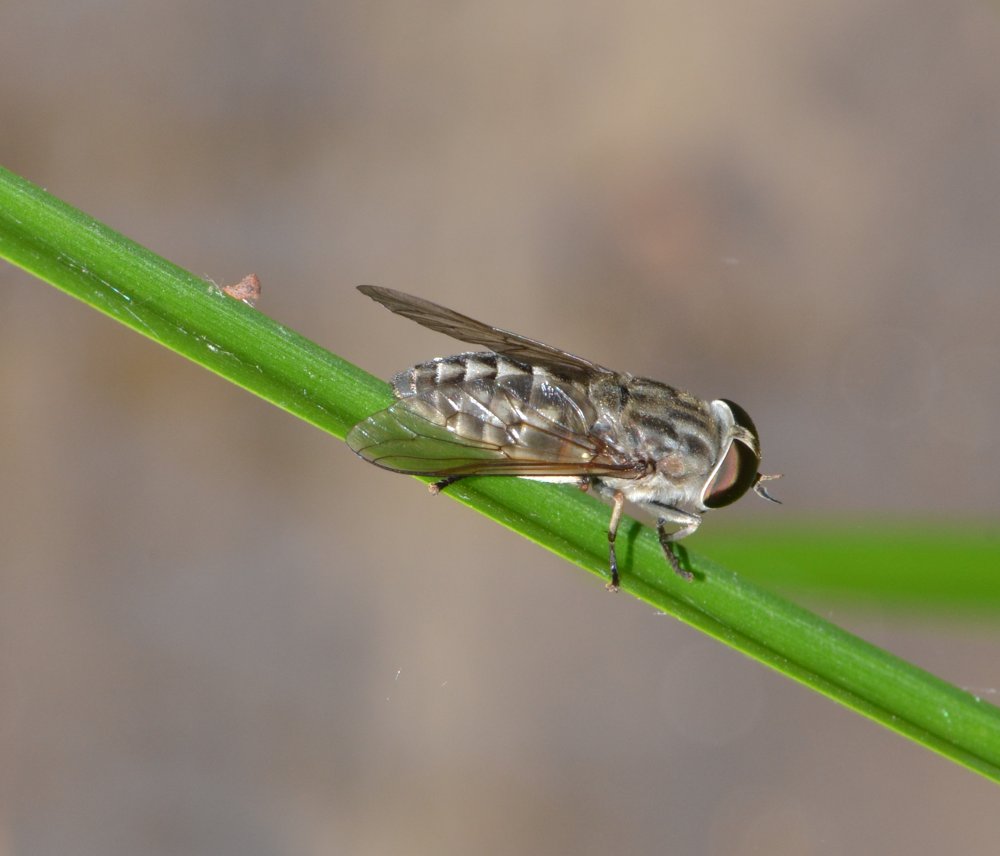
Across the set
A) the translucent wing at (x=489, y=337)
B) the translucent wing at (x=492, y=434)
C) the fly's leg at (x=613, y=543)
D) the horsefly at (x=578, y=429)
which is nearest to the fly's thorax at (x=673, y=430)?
the horsefly at (x=578, y=429)

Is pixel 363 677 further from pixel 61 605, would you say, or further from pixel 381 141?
pixel 381 141

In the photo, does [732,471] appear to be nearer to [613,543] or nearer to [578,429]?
[578,429]

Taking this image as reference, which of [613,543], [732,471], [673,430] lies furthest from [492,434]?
[732,471]

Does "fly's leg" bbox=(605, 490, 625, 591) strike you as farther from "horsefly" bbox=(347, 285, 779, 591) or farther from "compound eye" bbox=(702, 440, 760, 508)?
"compound eye" bbox=(702, 440, 760, 508)

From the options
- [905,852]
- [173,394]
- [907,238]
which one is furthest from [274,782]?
[907,238]

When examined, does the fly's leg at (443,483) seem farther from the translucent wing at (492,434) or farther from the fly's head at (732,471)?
the fly's head at (732,471)

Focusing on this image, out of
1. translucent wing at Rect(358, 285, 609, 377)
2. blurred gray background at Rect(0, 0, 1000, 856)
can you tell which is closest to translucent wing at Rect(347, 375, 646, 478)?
translucent wing at Rect(358, 285, 609, 377)
